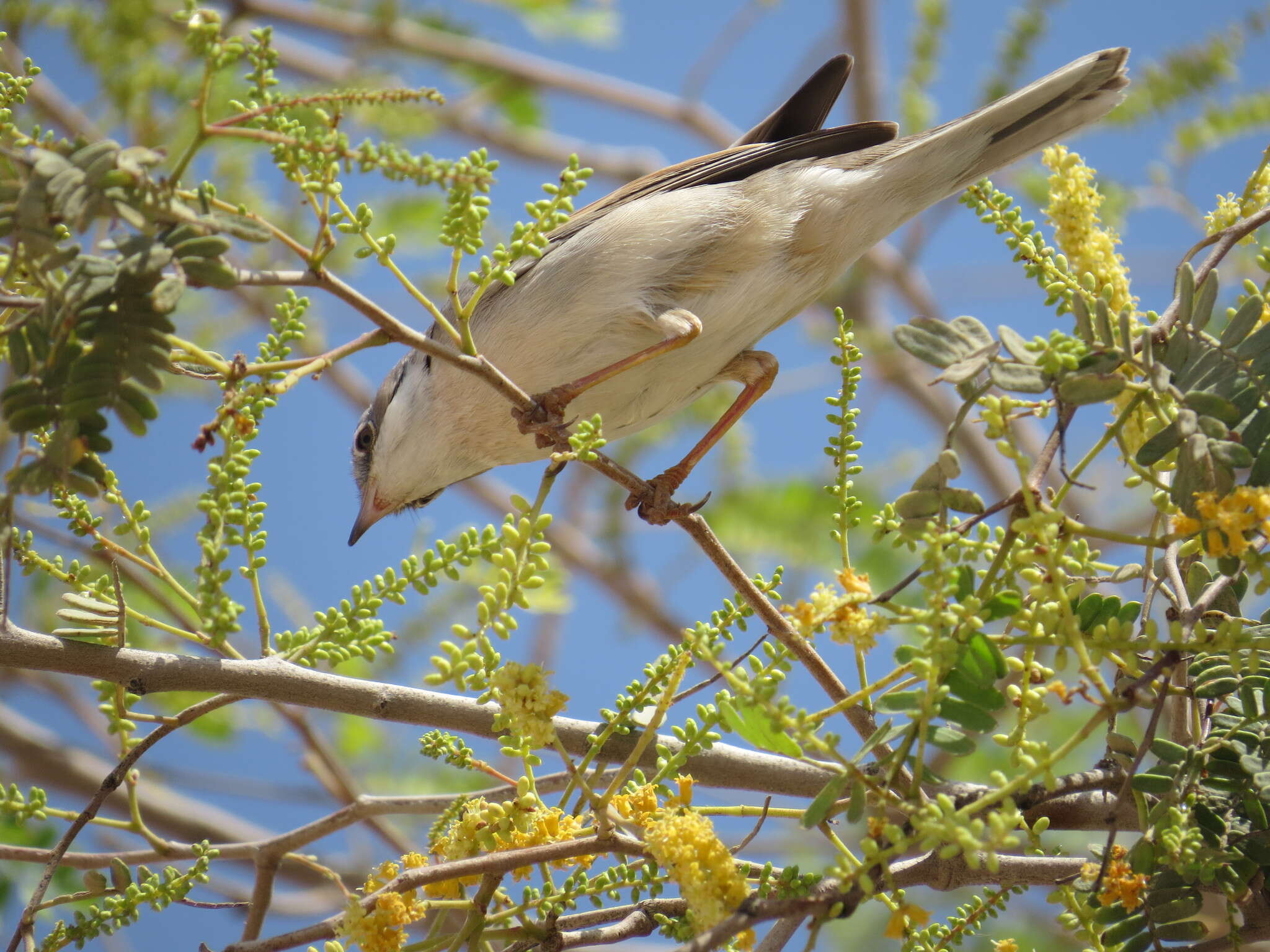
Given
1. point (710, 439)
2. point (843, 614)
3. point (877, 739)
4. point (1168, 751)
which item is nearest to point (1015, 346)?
point (843, 614)

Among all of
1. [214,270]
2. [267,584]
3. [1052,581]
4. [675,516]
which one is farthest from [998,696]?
[267,584]

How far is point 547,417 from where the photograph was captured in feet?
10.4

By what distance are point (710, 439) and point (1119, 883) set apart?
216 cm

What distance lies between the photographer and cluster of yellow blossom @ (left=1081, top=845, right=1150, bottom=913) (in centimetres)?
166

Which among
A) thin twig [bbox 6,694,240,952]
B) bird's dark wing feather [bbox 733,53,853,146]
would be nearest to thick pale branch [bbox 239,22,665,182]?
bird's dark wing feather [bbox 733,53,853,146]

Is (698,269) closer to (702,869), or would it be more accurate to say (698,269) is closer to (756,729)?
(756,729)

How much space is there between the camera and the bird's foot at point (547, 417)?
310cm

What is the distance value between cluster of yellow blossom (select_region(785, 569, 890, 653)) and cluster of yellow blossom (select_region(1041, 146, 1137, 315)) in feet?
3.20

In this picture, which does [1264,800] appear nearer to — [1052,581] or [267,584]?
[1052,581]

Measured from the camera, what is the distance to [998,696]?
5.40 ft

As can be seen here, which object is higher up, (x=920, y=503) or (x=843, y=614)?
(x=920, y=503)

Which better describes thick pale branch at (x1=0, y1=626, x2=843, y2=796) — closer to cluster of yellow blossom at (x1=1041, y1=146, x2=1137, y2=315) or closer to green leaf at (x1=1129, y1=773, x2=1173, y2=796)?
green leaf at (x1=1129, y1=773, x2=1173, y2=796)

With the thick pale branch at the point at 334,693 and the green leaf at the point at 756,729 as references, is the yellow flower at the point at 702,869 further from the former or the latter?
the thick pale branch at the point at 334,693

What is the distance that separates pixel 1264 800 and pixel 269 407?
1827 millimetres
